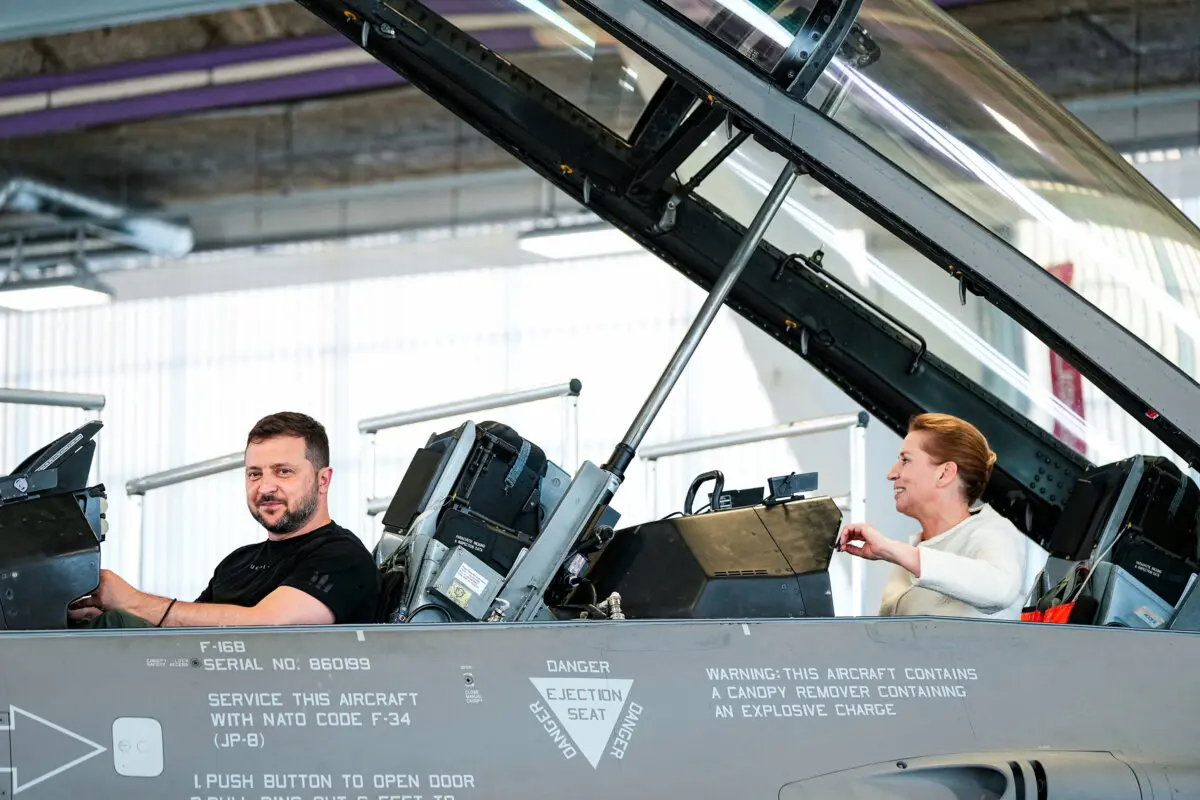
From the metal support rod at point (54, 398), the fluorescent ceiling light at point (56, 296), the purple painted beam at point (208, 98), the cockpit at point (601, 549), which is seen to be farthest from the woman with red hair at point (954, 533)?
the fluorescent ceiling light at point (56, 296)

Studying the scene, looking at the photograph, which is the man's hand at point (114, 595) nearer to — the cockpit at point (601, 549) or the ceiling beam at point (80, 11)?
the cockpit at point (601, 549)

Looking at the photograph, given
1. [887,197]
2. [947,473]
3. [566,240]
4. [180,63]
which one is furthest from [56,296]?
[887,197]

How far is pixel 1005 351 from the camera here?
9.87ft

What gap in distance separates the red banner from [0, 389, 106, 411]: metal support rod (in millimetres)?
2349

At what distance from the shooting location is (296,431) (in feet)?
8.52

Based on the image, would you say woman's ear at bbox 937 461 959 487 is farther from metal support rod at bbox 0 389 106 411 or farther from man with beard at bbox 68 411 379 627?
metal support rod at bbox 0 389 106 411

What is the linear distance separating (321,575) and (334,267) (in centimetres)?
907

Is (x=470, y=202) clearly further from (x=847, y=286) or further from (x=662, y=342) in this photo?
(x=847, y=286)

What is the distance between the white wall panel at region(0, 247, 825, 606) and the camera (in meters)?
10.1

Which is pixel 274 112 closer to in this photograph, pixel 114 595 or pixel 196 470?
Answer: pixel 196 470

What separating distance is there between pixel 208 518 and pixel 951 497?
29.6ft

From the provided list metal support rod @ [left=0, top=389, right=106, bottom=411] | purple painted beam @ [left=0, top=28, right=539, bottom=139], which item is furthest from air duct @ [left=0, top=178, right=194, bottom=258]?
metal support rod @ [left=0, top=389, right=106, bottom=411]

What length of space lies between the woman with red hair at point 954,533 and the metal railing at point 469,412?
1242mm

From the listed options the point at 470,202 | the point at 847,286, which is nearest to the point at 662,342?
the point at 470,202
